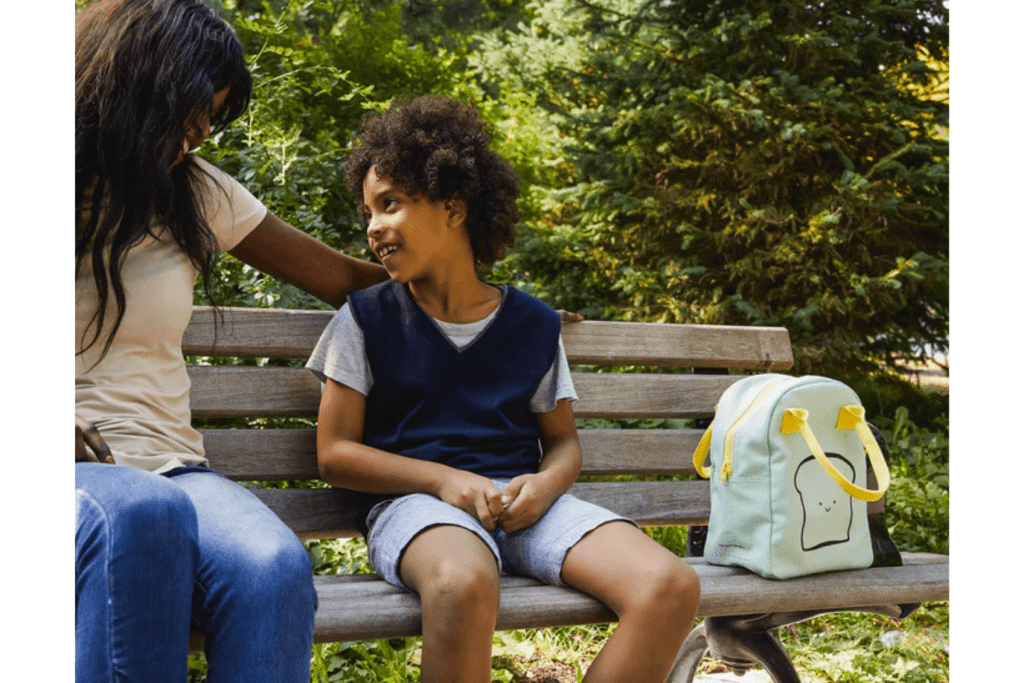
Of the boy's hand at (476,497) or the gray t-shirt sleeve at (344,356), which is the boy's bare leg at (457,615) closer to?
the boy's hand at (476,497)

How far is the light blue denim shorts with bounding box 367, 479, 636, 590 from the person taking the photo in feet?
5.53

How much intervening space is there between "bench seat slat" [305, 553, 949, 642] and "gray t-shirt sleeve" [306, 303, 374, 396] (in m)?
0.41

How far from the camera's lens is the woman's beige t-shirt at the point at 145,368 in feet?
5.40

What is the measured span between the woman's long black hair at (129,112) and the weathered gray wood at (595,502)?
0.63 meters

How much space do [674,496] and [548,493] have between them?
2.21 feet

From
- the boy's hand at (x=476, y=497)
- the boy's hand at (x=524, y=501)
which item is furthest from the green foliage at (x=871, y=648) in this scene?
the boy's hand at (x=476, y=497)

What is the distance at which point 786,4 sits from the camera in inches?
190

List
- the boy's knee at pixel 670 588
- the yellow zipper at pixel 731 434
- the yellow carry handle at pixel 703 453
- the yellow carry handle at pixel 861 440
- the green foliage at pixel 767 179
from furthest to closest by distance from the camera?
the green foliage at pixel 767 179 → the yellow carry handle at pixel 703 453 → the yellow zipper at pixel 731 434 → the yellow carry handle at pixel 861 440 → the boy's knee at pixel 670 588

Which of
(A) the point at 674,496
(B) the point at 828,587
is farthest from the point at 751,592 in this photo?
(A) the point at 674,496

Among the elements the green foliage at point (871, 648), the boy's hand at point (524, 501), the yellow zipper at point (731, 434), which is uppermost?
the yellow zipper at point (731, 434)

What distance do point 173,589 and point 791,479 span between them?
1.23 metres

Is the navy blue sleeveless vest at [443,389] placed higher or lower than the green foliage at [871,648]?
higher
